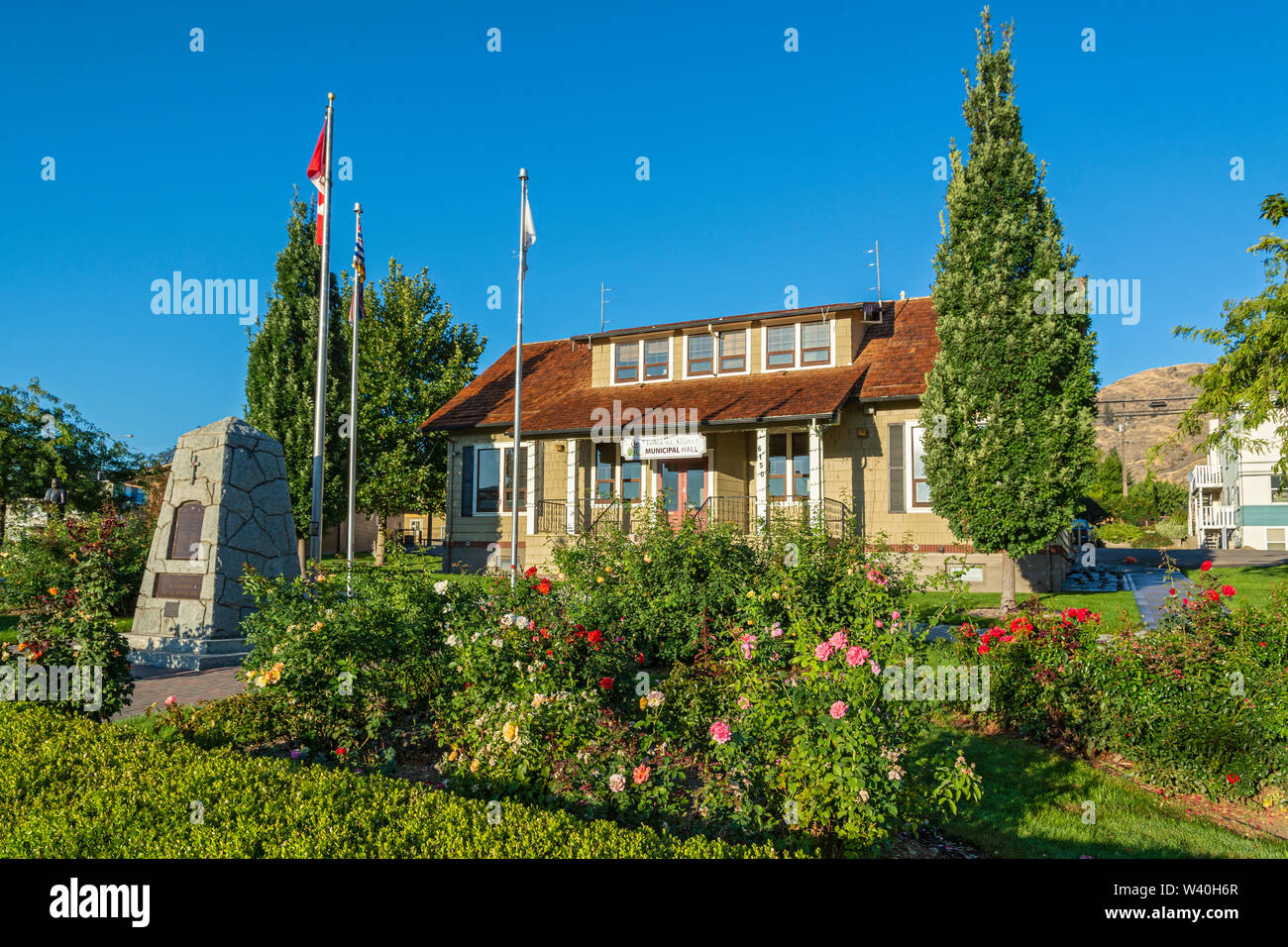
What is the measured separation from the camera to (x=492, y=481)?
75.0ft


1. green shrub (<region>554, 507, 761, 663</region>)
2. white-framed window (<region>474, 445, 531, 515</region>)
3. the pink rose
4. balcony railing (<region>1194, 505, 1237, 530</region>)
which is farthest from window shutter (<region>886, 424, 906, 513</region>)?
balcony railing (<region>1194, 505, 1237, 530</region>)

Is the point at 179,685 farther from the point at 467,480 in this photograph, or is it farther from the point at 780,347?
the point at 780,347

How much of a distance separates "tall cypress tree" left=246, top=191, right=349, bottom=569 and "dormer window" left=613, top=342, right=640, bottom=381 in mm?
9124

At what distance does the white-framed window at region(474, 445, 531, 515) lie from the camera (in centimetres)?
2266

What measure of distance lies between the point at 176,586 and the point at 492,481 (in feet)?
40.7

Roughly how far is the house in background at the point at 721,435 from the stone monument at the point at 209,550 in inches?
282

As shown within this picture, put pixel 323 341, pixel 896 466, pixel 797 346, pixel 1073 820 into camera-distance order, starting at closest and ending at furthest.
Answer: pixel 1073 820
pixel 323 341
pixel 896 466
pixel 797 346

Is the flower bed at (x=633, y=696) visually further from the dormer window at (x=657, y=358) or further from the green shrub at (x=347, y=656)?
the dormer window at (x=657, y=358)

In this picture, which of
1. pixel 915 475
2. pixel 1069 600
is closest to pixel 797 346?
pixel 915 475

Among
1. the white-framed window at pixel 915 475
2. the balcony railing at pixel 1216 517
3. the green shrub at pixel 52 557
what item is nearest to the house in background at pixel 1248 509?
the balcony railing at pixel 1216 517

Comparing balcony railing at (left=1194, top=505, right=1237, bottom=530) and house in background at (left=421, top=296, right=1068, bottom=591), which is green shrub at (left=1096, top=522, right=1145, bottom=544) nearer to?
balcony railing at (left=1194, top=505, right=1237, bottom=530)
